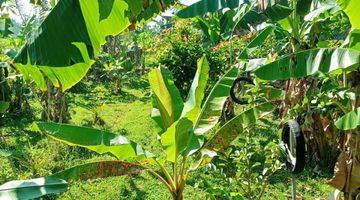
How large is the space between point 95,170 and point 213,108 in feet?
4.10

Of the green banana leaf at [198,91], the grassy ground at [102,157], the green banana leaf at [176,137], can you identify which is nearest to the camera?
the green banana leaf at [176,137]

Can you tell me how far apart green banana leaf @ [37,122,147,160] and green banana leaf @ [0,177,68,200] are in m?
0.41

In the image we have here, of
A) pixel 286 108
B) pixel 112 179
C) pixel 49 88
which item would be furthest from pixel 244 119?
pixel 49 88

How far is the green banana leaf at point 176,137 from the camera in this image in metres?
3.54

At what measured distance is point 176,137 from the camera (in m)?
3.67

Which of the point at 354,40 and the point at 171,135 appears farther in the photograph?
the point at 171,135

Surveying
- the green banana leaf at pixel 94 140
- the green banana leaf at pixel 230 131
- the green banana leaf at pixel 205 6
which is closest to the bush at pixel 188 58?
the green banana leaf at pixel 205 6

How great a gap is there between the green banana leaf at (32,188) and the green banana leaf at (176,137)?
901 millimetres

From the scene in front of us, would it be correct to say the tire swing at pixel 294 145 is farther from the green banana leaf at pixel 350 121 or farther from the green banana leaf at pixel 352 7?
the green banana leaf at pixel 352 7

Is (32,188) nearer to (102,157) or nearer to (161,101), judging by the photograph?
(161,101)

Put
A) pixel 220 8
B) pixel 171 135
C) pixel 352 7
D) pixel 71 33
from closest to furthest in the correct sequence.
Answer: pixel 71 33 → pixel 352 7 → pixel 171 135 → pixel 220 8

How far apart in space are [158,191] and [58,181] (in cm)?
241

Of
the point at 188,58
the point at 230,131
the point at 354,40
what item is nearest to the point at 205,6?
the point at 230,131

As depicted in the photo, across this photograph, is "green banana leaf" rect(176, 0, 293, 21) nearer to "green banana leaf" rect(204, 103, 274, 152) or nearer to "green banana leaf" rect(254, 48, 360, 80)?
"green banana leaf" rect(254, 48, 360, 80)
